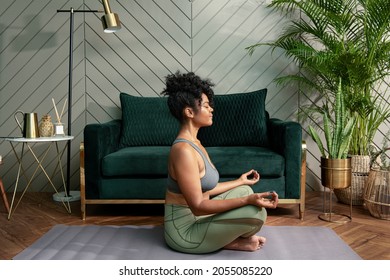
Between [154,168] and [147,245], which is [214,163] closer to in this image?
[154,168]

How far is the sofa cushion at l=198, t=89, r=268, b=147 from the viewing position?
3.40 m

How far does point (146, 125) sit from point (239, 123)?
78cm

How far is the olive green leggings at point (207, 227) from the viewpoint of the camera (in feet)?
6.31

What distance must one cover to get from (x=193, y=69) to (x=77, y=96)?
3.71ft

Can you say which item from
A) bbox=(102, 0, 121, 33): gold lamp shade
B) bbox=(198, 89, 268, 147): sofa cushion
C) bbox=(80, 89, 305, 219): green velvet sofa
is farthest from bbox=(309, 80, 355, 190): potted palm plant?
bbox=(102, 0, 121, 33): gold lamp shade

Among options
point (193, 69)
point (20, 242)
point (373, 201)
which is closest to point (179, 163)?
point (20, 242)

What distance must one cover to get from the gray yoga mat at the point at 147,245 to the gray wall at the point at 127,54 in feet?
4.80

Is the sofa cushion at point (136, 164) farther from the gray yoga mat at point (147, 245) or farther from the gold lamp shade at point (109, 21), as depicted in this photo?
the gold lamp shade at point (109, 21)

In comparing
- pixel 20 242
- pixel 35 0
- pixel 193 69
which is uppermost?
pixel 35 0

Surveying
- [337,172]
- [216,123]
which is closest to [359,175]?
[337,172]

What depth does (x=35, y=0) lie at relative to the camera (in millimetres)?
3916

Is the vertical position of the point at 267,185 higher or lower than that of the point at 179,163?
lower
